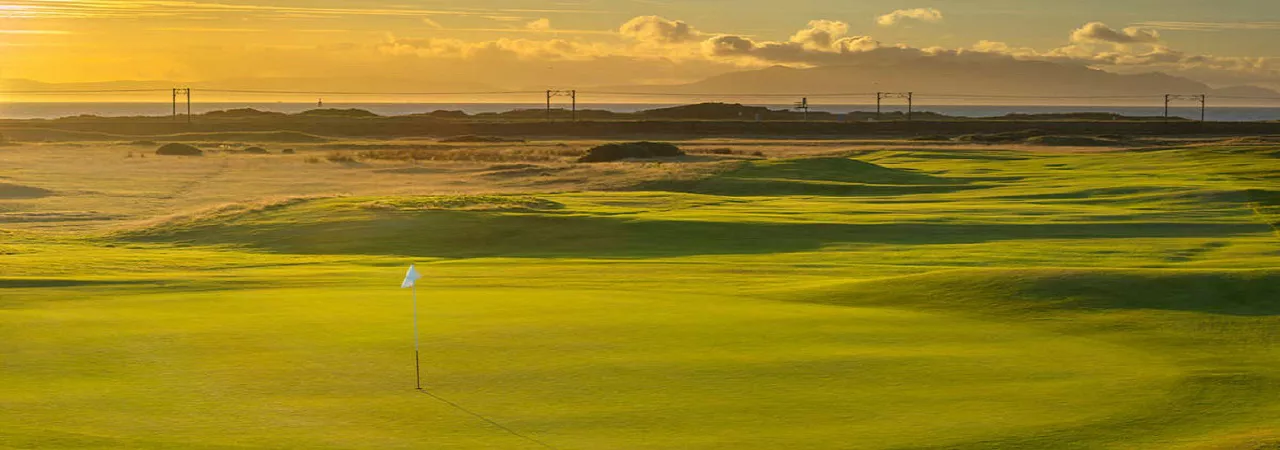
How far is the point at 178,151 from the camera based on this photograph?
9731 cm

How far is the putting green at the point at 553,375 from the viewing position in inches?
443

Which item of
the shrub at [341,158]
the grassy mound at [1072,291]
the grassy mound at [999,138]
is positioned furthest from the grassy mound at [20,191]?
the grassy mound at [999,138]

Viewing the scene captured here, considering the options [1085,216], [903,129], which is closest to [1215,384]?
[1085,216]

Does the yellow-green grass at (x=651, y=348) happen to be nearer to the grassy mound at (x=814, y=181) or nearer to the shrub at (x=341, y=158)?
the grassy mound at (x=814, y=181)

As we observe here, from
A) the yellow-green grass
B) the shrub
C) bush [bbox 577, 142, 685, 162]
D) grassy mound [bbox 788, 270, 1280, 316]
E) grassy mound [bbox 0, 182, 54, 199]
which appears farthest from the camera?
the shrub

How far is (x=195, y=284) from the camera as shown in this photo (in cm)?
2236

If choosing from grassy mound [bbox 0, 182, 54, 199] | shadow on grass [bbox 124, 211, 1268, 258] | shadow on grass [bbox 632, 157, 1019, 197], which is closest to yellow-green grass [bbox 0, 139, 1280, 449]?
shadow on grass [bbox 124, 211, 1268, 258]

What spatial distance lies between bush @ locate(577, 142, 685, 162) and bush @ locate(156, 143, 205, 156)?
100 feet

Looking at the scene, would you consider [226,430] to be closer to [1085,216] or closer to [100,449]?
[100,449]

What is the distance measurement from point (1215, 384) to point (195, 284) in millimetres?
15417

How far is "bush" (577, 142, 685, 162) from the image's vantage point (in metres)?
82.8

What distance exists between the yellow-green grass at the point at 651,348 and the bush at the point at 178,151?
64.1m

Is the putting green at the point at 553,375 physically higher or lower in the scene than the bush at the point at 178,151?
A: lower

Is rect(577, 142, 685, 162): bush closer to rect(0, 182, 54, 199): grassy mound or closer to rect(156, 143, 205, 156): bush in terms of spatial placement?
rect(156, 143, 205, 156): bush
